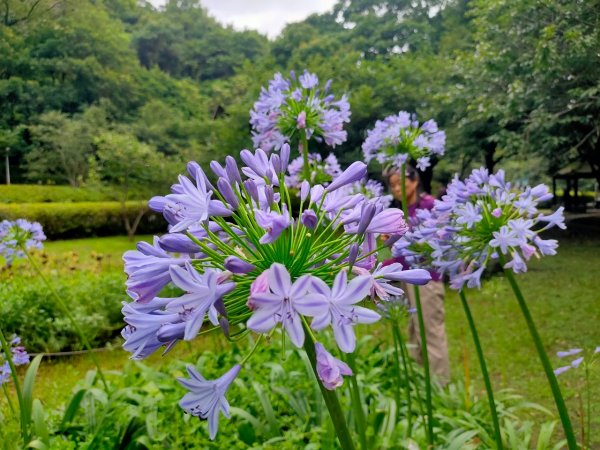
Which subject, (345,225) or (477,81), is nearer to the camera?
(345,225)

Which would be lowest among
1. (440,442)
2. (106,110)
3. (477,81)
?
(440,442)

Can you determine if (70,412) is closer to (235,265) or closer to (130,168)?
(235,265)

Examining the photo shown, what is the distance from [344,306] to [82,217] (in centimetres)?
645

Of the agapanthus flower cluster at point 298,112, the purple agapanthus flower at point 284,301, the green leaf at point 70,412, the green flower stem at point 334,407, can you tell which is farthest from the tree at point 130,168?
the purple agapanthus flower at point 284,301

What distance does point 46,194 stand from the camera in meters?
5.43

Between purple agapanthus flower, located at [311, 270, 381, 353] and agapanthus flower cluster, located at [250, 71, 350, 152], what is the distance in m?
1.84

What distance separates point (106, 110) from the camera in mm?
6105

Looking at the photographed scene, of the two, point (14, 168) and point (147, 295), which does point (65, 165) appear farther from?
point (147, 295)

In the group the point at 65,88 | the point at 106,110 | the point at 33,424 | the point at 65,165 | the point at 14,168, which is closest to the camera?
the point at 33,424

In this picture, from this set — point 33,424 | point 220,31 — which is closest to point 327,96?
point 33,424

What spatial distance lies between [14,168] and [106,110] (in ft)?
5.46

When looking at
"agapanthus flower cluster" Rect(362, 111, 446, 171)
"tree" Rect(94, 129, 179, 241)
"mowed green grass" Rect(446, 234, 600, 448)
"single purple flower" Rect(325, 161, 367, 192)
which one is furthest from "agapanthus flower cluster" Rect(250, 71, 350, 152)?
"tree" Rect(94, 129, 179, 241)

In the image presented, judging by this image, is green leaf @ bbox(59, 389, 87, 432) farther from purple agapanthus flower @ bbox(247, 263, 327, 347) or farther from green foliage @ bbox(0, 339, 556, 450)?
purple agapanthus flower @ bbox(247, 263, 327, 347)

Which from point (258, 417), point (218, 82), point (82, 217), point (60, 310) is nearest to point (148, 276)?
point (258, 417)
